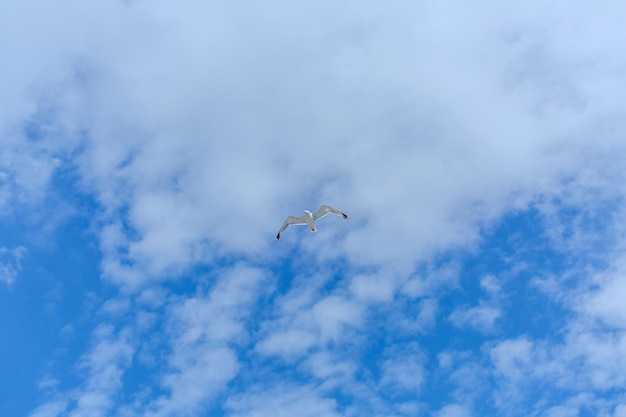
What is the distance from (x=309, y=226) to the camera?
10481 centimetres

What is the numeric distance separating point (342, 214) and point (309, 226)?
22.5ft

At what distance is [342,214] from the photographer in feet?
333
